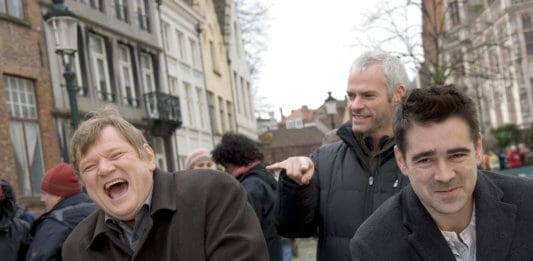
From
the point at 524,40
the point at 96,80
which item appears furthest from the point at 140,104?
the point at 524,40

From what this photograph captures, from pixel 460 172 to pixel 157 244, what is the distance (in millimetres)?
1151

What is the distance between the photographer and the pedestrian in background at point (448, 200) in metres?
2.25

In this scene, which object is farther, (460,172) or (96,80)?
(96,80)

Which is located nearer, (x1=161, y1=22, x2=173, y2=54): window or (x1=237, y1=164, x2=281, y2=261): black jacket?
(x1=237, y1=164, x2=281, y2=261): black jacket

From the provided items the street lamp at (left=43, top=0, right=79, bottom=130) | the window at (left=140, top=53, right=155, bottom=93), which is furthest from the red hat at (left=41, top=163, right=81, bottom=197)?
the window at (left=140, top=53, right=155, bottom=93)

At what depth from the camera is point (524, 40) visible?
142ft

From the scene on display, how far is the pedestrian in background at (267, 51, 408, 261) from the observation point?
3383 mm

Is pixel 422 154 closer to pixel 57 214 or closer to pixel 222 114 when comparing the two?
pixel 57 214

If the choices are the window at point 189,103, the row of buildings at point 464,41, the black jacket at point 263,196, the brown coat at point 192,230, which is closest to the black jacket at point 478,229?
the brown coat at point 192,230

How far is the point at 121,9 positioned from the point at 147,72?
10.2 feet

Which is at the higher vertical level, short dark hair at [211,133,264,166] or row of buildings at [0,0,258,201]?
row of buildings at [0,0,258,201]

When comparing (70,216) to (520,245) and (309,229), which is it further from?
(520,245)

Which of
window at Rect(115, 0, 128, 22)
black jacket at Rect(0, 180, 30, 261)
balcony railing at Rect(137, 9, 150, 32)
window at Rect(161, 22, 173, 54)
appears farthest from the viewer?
window at Rect(161, 22, 173, 54)

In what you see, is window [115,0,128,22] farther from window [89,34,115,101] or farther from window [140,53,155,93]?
window [140,53,155,93]
